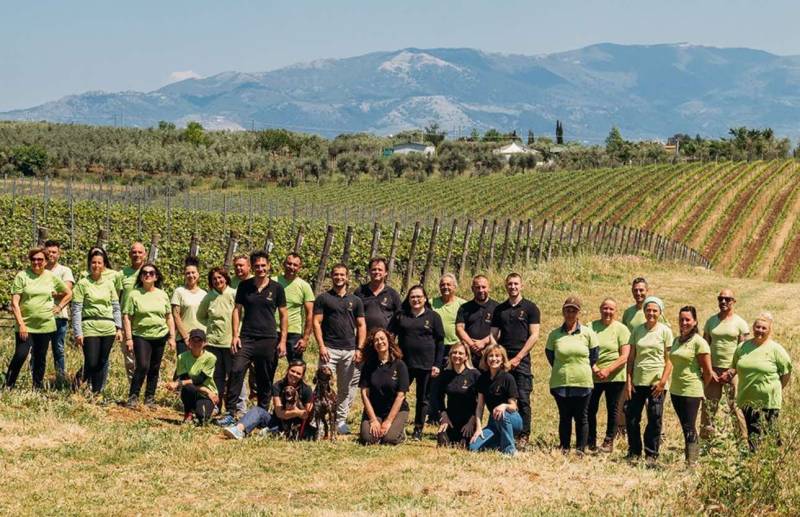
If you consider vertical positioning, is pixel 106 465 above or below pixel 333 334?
below

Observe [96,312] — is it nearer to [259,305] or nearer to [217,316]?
[217,316]

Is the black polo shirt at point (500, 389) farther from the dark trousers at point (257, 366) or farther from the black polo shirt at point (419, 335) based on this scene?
the dark trousers at point (257, 366)

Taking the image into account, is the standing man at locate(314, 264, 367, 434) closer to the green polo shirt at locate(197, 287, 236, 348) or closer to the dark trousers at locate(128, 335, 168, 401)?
the green polo shirt at locate(197, 287, 236, 348)

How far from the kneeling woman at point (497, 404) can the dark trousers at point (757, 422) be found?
1937 mm

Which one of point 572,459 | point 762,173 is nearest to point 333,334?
point 572,459

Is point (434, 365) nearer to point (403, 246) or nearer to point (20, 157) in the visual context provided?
point (403, 246)

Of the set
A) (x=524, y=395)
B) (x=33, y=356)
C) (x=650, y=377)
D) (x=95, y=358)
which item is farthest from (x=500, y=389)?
(x=33, y=356)

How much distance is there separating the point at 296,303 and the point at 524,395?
2467mm

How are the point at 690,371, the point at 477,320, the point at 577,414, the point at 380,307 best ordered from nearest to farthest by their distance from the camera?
the point at 690,371 < the point at 577,414 < the point at 477,320 < the point at 380,307

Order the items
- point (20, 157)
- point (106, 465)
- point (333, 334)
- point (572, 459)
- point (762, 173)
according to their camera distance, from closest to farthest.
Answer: point (106, 465)
point (572, 459)
point (333, 334)
point (762, 173)
point (20, 157)

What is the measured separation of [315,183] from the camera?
270 feet

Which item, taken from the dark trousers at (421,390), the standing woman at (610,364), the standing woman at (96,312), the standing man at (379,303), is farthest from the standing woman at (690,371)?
the standing woman at (96,312)

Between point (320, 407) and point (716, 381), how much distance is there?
11.7 feet

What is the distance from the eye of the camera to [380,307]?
35.6 feet
